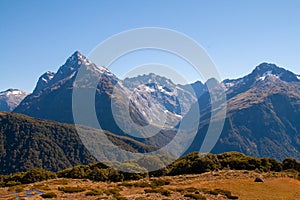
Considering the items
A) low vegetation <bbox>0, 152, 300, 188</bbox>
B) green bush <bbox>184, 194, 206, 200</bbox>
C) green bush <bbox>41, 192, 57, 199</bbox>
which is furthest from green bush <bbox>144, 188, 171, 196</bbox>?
low vegetation <bbox>0, 152, 300, 188</bbox>

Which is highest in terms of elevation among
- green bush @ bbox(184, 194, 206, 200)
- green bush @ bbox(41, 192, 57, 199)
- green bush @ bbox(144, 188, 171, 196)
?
green bush @ bbox(41, 192, 57, 199)

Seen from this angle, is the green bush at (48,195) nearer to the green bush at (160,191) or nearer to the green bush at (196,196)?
the green bush at (160,191)

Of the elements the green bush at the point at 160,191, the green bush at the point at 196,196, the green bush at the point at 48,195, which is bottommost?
the green bush at the point at 196,196

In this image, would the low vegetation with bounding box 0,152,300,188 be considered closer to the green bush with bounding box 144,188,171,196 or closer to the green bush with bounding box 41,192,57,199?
the green bush with bounding box 144,188,171,196

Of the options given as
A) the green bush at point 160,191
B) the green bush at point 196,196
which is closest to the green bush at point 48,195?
the green bush at point 160,191

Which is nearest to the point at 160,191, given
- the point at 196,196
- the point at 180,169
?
the point at 196,196

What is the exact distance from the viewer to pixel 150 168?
3408 inches

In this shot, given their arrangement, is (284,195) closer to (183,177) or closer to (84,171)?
(183,177)

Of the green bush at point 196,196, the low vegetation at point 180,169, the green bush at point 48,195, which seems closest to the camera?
the green bush at point 48,195

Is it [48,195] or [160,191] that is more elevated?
[48,195]

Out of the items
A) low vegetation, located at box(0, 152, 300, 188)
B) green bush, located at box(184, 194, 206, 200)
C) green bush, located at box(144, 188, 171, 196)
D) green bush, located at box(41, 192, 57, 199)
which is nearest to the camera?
green bush, located at box(41, 192, 57, 199)

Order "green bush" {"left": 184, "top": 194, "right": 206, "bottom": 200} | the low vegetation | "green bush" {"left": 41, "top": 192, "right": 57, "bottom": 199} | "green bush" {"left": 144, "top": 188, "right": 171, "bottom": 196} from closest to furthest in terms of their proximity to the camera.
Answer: "green bush" {"left": 41, "top": 192, "right": 57, "bottom": 199} → "green bush" {"left": 184, "top": 194, "right": 206, "bottom": 200} → "green bush" {"left": 144, "top": 188, "right": 171, "bottom": 196} → the low vegetation

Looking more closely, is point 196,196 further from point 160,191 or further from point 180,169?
point 180,169

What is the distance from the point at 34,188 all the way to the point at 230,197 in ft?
109
